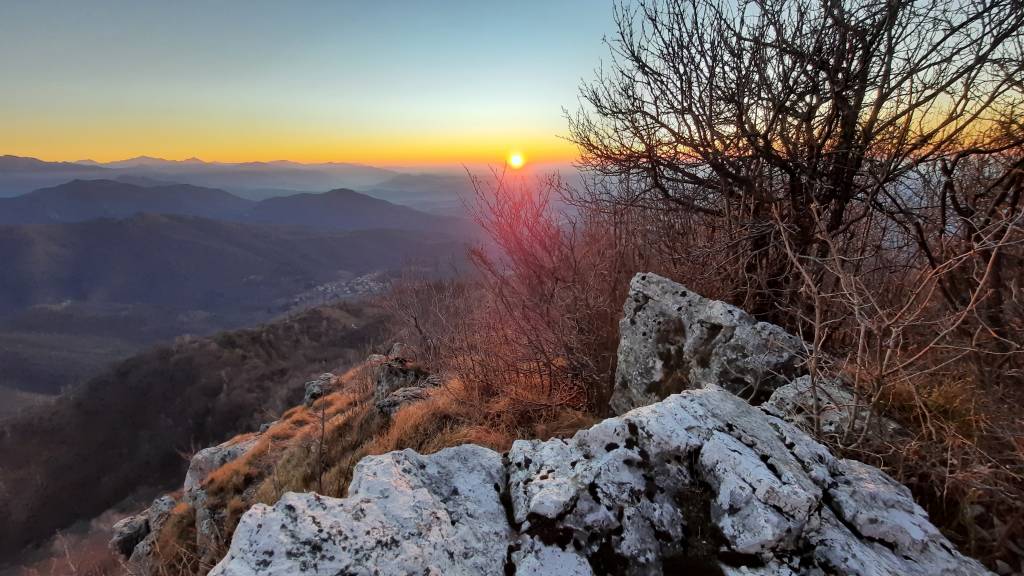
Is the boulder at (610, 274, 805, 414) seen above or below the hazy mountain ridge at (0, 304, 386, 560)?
above

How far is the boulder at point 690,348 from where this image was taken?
12.1 feet

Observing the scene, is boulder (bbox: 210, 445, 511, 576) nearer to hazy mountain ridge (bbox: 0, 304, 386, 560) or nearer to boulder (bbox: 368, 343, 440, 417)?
boulder (bbox: 368, 343, 440, 417)

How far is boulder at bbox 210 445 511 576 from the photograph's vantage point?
168 cm

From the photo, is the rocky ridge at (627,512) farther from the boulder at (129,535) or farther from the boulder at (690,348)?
the boulder at (129,535)

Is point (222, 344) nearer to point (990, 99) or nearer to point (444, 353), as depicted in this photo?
point (444, 353)

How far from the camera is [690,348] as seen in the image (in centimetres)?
415

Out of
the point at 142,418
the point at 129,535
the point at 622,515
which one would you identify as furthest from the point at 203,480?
the point at 142,418

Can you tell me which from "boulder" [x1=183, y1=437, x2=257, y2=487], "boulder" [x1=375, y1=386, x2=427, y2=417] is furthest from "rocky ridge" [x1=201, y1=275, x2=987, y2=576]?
"boulder" [x1=183, y1=437, x2=257, y2=487]

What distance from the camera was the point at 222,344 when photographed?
72312 millimetres

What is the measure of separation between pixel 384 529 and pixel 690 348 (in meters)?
3.14

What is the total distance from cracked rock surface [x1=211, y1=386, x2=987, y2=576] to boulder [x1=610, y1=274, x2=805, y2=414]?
1329mm

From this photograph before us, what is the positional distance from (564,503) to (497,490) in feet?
1.23

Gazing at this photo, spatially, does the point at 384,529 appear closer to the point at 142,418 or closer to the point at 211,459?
the point at 211,459

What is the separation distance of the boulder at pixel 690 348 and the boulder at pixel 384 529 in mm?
2427
